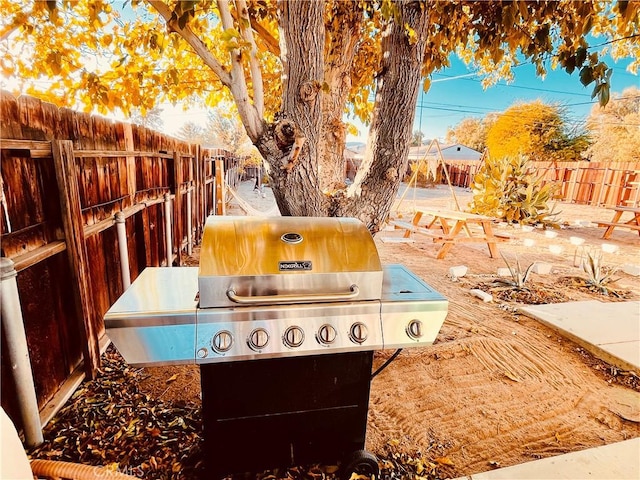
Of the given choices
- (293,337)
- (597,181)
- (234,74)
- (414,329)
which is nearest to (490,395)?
(414,329)

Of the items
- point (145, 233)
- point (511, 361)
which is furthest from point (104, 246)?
point (511, 361)

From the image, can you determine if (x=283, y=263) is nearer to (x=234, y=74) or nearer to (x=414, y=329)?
(x=414, y=329)

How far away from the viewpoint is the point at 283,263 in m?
1.31

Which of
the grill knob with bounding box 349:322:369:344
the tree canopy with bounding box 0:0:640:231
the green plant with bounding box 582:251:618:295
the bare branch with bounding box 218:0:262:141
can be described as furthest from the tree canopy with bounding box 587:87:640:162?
the grill knob with bounding box 349:322:369:344

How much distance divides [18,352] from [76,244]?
674mm

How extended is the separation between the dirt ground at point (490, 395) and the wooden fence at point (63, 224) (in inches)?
23.3

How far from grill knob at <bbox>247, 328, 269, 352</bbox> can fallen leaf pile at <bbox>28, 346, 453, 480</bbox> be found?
81cm

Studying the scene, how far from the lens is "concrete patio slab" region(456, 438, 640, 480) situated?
170 centimetres

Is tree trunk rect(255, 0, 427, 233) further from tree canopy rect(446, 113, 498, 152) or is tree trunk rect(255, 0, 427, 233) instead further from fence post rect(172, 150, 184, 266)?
tree canopy rect(446, 113, 498, 152)

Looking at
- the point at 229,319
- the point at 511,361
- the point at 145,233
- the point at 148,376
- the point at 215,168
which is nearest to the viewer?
the point at 229,319

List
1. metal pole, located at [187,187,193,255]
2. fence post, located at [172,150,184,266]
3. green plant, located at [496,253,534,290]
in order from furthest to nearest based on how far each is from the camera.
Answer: metal pole, located at [187,187,193,255] → green plant, located at [496,253,534,290] → fence post, located at [172,150,184,266]

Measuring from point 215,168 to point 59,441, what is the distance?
733 cm

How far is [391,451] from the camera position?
6.28 ft

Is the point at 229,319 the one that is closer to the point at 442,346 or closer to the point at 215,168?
the point at 442,346
